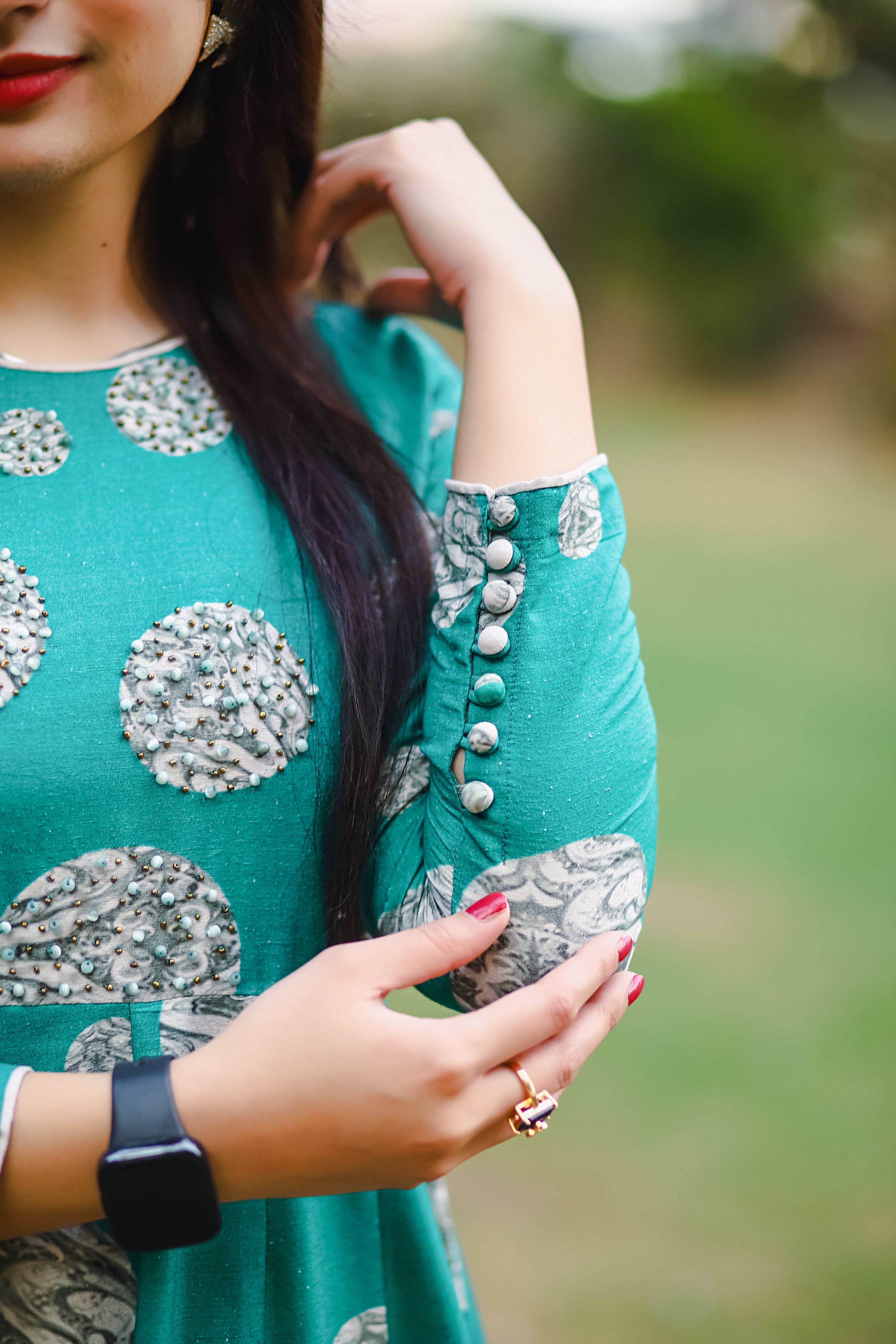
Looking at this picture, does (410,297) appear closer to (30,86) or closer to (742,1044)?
(30,86)

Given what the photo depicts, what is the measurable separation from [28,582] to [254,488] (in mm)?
174

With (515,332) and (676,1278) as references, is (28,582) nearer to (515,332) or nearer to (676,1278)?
(515,332)

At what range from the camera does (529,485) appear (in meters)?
0.70

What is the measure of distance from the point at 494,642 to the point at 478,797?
9 centimetres

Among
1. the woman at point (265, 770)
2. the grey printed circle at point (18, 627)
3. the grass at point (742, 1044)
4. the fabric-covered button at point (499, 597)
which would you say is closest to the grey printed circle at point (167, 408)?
the woman at point (265, 770)

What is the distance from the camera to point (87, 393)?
2.50 feet

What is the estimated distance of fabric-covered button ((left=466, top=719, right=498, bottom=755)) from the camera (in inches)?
26.7

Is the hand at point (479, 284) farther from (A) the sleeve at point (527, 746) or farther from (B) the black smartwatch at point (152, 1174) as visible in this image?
(B) the black smartwatch at point (152, 1174)

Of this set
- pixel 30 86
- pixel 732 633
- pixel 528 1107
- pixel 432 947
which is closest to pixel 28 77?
pixel 30 86

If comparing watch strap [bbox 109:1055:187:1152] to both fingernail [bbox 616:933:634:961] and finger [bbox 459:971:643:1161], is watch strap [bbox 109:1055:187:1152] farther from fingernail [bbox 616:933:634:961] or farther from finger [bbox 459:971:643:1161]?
fingernail [bbox 616:933:634:961]

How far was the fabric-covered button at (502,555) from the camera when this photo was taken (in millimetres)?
692

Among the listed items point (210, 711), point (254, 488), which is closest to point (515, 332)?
point (254, 488)

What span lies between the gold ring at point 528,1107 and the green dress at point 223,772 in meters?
0.07

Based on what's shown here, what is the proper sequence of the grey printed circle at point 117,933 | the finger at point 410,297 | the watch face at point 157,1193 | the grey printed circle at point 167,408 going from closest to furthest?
the watch face at point 157,1193 < the grey printed circle at point 117,933 < the grey printed circle at point 167,408 < the finger at point 410,297
